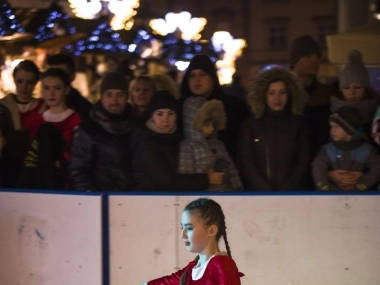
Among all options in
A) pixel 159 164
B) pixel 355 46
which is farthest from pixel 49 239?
pixel 355 46

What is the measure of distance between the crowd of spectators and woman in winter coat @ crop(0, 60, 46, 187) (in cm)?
1

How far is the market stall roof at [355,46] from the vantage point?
30.8 feet

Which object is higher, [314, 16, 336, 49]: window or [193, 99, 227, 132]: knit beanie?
[314, 16, 336, 49]: window

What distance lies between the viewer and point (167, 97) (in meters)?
6.83

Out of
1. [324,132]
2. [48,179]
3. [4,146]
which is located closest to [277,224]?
[324,132]

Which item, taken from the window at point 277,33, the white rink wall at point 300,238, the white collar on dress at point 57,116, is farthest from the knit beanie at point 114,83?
the window at point 277,33

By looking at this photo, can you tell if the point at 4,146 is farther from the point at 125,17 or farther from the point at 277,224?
the point at 125,17

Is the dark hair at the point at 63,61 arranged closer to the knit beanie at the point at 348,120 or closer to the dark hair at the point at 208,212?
the knit beanie at the point at 348,120

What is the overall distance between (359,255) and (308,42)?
2320 mm

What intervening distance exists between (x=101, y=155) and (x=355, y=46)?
366 centimetres

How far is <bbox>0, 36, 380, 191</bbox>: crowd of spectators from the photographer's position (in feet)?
21.8

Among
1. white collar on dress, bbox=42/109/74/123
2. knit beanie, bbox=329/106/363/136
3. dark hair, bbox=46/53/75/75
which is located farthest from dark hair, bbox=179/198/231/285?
dark hair, bbox=46/53/75/75

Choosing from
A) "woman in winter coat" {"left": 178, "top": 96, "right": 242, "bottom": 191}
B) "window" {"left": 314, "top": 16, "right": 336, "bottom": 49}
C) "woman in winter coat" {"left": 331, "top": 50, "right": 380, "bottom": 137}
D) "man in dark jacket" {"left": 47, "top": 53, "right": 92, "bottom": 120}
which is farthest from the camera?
"window" {"left": 314, "top": 16, "right": 336, "bottom": 49}

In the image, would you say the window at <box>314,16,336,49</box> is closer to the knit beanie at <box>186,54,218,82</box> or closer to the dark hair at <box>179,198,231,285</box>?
the knit beanie at <box>186,54,218,82</box>
